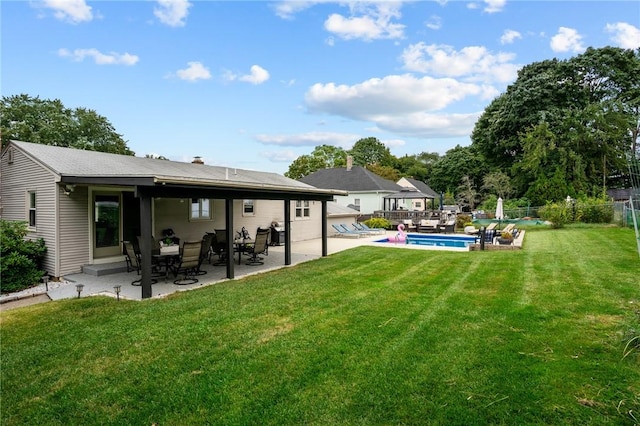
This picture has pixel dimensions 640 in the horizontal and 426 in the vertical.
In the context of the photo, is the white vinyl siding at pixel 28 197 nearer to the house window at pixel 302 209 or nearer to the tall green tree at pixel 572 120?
the house window at pixel 302 209

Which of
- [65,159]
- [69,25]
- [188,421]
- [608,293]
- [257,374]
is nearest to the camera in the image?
[188,421]

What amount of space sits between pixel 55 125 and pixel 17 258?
87.6 ft

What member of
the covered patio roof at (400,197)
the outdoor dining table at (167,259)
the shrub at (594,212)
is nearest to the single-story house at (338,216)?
the covered patio roof at (400,197)

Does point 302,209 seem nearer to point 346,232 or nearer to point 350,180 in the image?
point 346,232

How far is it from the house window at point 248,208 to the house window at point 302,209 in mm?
2990

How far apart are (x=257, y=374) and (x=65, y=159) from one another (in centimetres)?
954

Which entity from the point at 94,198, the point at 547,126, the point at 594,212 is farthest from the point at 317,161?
the point at 94,198

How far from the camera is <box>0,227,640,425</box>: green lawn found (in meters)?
3.18

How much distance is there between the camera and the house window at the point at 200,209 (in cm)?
1265

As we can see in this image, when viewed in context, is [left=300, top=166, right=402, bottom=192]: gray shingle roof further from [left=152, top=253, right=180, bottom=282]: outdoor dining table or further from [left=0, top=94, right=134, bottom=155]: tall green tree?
[left=152, top=253, right=180, bottom=282]: outdoor dining table

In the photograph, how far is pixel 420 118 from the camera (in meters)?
45.8

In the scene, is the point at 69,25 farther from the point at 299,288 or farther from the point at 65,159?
the point at 299,288

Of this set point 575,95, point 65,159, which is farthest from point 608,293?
point 575,95

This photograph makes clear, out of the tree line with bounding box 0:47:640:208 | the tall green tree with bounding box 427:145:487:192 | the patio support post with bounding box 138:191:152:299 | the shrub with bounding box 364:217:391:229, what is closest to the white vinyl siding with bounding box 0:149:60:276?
the patio support post with bounding box 138:191:152:299
